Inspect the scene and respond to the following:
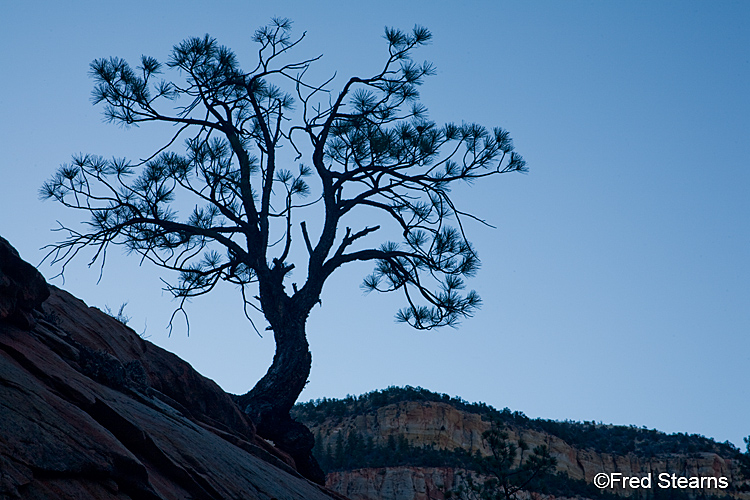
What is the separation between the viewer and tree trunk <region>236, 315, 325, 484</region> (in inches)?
294

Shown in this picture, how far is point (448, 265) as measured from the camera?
9109mm

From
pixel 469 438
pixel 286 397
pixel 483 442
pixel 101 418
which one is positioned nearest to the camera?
pixel 101 418

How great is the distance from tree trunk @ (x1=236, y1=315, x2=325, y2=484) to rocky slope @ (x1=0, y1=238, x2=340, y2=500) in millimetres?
959

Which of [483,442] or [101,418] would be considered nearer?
[101,418]

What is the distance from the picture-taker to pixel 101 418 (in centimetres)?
395

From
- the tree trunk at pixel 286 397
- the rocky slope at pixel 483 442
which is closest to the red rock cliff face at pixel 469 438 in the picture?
the rocky slope at pixel 483 442

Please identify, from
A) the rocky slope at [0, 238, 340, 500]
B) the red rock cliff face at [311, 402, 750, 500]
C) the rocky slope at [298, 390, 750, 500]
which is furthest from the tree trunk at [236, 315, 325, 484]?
the red rock cliff face at [311, 402, 750, 500]

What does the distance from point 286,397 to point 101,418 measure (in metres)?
3.96

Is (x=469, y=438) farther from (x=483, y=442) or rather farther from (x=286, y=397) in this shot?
(x=286, y=397)


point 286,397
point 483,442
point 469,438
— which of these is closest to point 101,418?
point 286,397

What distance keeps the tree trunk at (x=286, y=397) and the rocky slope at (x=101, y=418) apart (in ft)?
3.15

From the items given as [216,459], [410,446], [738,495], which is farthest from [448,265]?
[738,495]

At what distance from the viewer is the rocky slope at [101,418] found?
313cm

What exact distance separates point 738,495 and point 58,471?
28.6m
